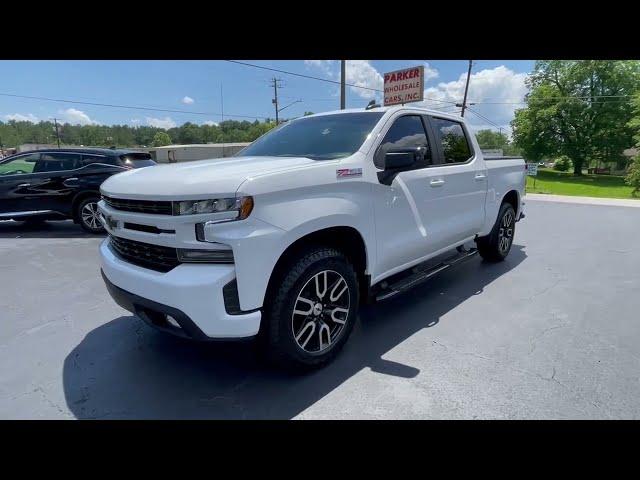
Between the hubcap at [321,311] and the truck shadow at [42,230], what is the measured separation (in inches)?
256

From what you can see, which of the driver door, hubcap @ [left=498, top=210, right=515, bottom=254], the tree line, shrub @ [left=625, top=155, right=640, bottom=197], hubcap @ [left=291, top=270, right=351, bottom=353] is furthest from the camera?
the tree line

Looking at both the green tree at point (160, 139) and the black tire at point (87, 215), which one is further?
the green tree at point (160, 139)

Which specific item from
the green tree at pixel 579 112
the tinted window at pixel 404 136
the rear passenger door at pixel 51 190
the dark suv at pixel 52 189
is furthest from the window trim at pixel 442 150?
the green tree at pixel 579 112

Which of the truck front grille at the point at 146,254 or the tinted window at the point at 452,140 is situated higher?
the tinted window at the point at 452,140

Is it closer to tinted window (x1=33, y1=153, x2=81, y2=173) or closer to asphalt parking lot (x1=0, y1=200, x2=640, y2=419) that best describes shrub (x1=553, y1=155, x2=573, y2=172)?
asphalt parking lot (x1=0, y1=200, x2=640, y2=419)

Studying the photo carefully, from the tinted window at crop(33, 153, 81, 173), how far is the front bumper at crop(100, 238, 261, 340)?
6.92m

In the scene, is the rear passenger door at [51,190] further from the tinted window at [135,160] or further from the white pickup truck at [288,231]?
the white pickup truck at [288,231]

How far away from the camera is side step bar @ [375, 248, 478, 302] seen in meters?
3.10

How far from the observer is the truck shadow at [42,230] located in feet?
24.4

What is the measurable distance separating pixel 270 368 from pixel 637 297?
4189mm

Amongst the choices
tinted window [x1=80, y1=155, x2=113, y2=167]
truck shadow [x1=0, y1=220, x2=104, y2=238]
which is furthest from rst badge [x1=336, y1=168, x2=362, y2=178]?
tinted window [x1=80, y1=155, x2=113, y2=167]
